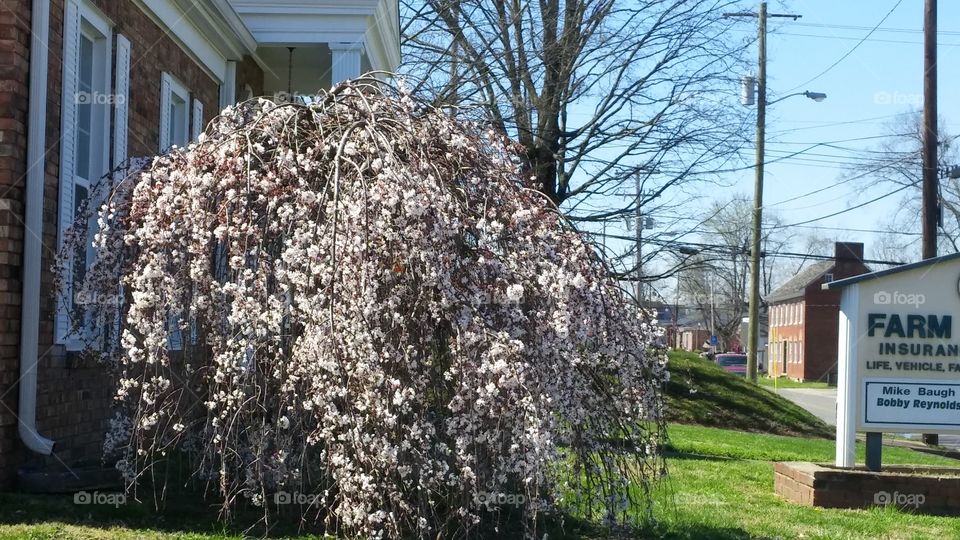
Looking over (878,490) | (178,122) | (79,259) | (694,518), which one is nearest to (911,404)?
(878,490)

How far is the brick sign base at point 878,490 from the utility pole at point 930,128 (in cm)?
1155

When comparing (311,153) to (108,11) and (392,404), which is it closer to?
(392,404)

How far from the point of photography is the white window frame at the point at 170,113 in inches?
398

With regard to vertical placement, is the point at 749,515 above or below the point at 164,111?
below

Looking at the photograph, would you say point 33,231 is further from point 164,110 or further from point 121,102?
point 164,110

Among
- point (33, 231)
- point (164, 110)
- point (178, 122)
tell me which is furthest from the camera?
point (178, 122)

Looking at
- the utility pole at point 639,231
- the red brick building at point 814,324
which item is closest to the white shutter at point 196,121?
the utility pole at point 639,231

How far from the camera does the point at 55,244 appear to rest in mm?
7438

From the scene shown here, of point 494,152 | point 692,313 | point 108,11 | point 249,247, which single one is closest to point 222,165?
point 249,247

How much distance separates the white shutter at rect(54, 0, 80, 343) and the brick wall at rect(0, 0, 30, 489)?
0.41m

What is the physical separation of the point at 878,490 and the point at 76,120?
7272 mm

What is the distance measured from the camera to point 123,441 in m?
6.97

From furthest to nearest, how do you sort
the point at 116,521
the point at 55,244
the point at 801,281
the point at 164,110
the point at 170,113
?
the point at 801,281 → the point at 170,113 → the point at 164,110 → the point at 55,244 → the point at 116,521

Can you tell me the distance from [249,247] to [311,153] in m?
0.66
